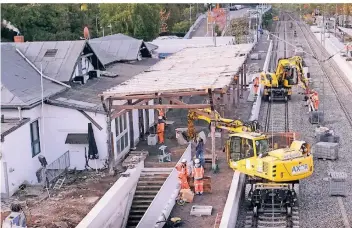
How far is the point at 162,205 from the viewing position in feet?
56.2

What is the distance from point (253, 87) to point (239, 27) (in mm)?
41431

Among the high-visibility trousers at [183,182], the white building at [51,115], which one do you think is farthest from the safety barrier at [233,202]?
the white building at [51,115]

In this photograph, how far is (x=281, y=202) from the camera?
695 inches

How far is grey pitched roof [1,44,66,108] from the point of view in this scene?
1916 centimetres

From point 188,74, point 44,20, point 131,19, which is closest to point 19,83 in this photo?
point 188,74

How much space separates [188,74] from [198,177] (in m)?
6.63

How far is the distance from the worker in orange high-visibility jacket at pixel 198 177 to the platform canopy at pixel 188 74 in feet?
9.20

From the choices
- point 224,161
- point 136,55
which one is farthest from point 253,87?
point 224,161

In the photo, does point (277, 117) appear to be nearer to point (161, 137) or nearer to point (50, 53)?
point (161, 137)

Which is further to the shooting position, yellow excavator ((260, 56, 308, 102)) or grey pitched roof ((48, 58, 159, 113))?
yellow excavator ((260, 56, 308, 102))

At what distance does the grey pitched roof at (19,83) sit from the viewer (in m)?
19.2

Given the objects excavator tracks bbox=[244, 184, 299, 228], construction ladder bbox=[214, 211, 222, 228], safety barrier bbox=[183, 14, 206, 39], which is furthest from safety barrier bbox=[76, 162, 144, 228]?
safety barrier bbox=[183, 14, 206, 39]

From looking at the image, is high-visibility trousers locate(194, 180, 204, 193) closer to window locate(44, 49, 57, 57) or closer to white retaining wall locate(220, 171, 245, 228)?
white retaining wall locate(220, 171, 245, 228)

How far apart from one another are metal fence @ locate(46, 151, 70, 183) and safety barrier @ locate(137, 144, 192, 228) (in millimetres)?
3863
